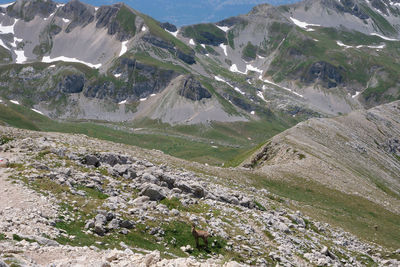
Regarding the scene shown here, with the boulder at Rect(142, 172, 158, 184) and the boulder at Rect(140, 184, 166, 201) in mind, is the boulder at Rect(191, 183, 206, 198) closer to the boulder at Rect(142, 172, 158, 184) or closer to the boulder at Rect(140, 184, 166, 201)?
the boulder at Rect(142, 172, 158, 184)

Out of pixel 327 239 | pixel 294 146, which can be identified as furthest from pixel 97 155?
pixel 294 146

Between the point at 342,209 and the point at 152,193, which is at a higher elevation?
the point at 152,193

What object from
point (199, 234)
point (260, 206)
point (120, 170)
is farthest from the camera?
point (260, 206)

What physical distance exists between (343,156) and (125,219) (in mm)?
91348

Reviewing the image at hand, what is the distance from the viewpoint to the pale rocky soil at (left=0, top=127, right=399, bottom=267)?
18.9 metres

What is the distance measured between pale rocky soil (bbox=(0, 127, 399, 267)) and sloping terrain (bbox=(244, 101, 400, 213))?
37479 millimetres

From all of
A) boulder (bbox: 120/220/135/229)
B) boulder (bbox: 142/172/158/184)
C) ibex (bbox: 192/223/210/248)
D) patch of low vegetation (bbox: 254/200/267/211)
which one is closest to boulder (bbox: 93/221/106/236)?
boulder (bbox: 120/220/135/229)

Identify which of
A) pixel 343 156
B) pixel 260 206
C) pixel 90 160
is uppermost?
pixel 90 160

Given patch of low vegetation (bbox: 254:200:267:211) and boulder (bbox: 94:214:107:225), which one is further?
patch of low vegetation (bbox: 254:200:267:211)

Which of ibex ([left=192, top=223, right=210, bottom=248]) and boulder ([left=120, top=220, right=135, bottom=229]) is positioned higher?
boulder ([left=120, top=220, right=135, bottom=229])

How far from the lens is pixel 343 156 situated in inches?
4107

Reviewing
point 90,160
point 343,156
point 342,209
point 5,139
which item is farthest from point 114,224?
point 343,156

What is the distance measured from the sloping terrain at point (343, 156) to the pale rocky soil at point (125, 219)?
123ft

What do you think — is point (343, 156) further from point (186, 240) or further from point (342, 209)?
point (186, 240)
